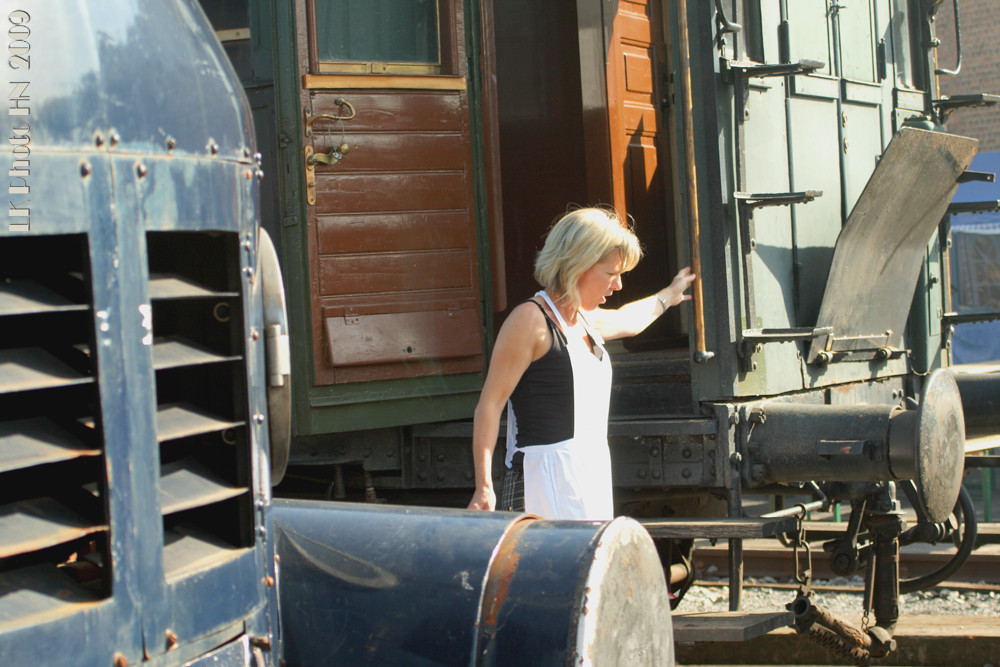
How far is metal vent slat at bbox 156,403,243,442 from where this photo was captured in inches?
62.3

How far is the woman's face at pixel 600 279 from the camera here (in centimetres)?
321

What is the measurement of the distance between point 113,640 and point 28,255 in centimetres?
52

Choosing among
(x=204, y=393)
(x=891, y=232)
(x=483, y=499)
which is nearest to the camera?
(x=204, y=393)

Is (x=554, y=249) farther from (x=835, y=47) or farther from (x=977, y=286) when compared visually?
(x=977, y=286)

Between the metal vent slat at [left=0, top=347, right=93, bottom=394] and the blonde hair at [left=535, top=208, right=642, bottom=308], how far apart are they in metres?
1.88

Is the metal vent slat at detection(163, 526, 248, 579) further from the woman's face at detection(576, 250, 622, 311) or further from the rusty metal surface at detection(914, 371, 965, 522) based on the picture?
the rusty metal surface at detection(914, 371, 965, 522)

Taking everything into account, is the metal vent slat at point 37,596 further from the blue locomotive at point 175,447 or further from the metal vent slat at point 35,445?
the metal vent slat at point 35,445

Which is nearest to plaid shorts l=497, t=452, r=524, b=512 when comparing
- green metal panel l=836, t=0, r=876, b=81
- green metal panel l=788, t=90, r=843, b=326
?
green metal panel l=788, t=90, r=843, b=326

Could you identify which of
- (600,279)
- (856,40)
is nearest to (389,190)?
(600,279)

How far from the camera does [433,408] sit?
4.60 meters

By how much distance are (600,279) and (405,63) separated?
180cm

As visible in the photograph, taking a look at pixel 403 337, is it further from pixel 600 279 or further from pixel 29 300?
pixel 29 300

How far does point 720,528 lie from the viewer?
398 centimetres

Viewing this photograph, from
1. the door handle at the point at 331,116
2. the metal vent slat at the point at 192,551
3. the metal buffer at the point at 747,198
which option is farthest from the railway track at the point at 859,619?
the metal vent slat at the point at 192,551
